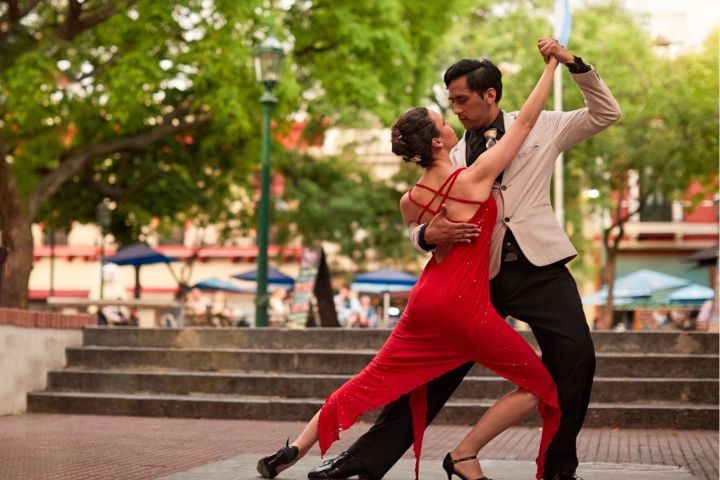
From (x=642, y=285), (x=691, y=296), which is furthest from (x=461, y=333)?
(x=691, y=296)

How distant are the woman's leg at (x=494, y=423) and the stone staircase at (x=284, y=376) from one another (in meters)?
4.97

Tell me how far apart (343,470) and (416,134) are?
1.64 m

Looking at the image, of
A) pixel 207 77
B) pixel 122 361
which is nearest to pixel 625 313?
pixel 207 77

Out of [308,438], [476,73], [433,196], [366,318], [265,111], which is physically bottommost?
[366,318]

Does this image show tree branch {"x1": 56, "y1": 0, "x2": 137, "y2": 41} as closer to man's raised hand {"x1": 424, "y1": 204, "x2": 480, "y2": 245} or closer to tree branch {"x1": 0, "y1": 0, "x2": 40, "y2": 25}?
tree branch {"x1": 0, "y1": 0, "x2": 40, "y2": 25}

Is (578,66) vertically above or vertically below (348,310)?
above

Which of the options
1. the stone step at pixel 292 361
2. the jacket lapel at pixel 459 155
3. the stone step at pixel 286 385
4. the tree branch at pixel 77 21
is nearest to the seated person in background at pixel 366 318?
the tree branch at pixel 77 21

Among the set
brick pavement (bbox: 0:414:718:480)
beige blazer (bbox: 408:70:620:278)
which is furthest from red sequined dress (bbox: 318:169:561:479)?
brick pavement (bbox: 0:414:718:480)

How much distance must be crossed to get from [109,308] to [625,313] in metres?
22.7

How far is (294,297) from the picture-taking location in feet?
54.9

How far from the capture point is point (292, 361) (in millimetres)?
12156

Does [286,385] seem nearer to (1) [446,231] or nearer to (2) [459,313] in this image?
(2) [459,313]

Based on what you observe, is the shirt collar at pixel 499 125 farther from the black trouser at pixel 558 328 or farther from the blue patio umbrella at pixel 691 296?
the blue patio umbrella at pixel 691 296

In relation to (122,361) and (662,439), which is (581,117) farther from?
(122,361)
